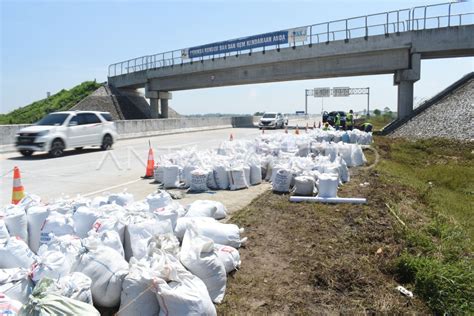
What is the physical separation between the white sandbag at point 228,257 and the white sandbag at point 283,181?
397 cm

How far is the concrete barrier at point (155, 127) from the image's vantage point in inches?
704

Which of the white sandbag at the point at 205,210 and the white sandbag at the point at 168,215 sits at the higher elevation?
the white sandbag at the point at 168,215

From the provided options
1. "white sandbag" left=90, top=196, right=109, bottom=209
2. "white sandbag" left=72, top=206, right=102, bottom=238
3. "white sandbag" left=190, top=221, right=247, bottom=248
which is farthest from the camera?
"white sandbag" left=90, top=196, right=109, bottom=209

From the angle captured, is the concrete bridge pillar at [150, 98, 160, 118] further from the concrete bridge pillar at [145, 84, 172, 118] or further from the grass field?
the grass field

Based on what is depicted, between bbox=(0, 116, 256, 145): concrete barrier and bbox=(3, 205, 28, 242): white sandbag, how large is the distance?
Answer: 15.5 metres

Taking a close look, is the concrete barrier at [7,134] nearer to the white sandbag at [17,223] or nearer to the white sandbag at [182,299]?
the white sandbag at [17,223]

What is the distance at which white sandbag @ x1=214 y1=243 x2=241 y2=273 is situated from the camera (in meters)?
4.14

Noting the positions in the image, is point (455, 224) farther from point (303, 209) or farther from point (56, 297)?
point (56, 297)

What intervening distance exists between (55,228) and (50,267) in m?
1.17

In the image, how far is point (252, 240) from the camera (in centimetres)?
530

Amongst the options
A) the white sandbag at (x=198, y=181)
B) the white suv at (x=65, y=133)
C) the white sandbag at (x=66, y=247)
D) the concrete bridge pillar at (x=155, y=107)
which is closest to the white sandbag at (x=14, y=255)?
the white sandbag at (x=66, y=247)

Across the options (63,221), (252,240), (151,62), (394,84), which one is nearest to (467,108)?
(394,84)

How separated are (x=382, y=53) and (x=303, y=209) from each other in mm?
28483

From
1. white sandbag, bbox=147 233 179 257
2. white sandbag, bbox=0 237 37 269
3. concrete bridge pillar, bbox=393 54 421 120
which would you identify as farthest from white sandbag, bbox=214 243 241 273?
concrete bridge pillar, bbox=393 54 421 120
